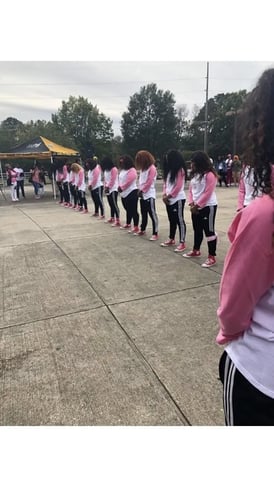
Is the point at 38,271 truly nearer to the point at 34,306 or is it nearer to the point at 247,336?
the point at 34,306

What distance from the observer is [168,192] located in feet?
17.2

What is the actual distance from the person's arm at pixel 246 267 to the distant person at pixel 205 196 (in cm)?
344

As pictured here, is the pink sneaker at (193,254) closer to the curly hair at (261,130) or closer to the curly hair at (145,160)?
the curly hair at (145,160)

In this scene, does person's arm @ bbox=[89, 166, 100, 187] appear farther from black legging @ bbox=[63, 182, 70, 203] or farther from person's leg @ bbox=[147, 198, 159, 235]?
black legging @ bbox=[63, 182, 70, 203]

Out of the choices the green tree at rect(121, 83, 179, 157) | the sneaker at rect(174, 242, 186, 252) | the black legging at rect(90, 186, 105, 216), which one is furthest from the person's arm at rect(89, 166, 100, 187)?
the green tree at rect(121, 83, 179, 157)

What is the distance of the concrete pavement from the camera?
1.96 metres

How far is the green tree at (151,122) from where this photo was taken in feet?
127

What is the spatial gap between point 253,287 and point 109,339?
77.4 inches

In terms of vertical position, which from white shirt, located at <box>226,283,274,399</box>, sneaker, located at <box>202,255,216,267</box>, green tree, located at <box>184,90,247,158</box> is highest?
green tree, located at <box>184,90,247,158</box>

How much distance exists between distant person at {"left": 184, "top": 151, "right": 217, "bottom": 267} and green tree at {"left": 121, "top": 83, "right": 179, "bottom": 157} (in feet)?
115

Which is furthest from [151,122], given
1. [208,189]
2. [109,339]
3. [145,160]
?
[109,339]

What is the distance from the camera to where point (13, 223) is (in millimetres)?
8750

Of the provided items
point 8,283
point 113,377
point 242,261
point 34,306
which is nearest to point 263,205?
point 242,261

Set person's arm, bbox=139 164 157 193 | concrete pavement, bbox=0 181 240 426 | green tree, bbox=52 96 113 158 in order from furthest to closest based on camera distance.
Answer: green tree, bbox=52 96 113 158, person's arm, bbox=139 164 157 193, concrete pavement, bbox=0 181 240 426
